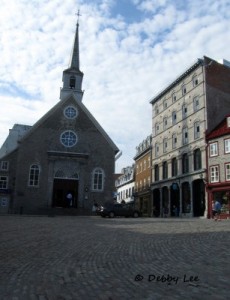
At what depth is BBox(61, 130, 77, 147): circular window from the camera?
132ft

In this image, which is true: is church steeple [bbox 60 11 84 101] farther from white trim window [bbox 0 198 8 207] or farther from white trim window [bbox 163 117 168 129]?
white trim window [bbox 0 198 8 207]

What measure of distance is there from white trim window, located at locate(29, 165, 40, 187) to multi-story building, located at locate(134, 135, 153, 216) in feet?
69.2

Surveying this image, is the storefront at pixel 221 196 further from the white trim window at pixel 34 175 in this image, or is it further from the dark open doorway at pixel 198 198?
the white trim window at pixel 34 175

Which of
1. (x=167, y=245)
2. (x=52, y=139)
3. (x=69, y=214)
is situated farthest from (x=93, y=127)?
(x=167, y=245)

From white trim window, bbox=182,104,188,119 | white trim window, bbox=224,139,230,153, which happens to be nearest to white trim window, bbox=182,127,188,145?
white trim window, bbox=182,104,188,119

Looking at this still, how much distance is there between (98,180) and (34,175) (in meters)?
7.29

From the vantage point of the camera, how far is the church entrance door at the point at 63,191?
3891cm

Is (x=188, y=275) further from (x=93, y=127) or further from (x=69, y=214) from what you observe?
(x=93, y=127)

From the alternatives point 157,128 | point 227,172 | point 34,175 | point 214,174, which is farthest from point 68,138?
point 227,172

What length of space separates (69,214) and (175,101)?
22295 mm

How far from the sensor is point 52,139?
39.9 m

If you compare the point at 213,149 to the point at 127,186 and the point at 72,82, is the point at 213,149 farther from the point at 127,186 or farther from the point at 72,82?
the point at 127,186

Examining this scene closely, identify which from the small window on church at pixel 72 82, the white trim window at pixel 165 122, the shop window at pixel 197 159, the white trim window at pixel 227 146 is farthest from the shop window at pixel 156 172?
the small window on church at pixel 72 82

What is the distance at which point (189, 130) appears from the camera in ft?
144
